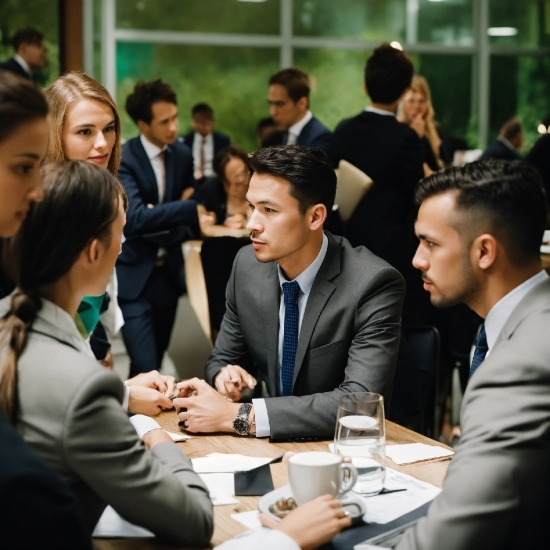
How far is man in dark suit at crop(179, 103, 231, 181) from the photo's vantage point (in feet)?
26.7

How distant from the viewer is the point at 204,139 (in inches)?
324

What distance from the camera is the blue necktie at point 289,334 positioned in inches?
92.5

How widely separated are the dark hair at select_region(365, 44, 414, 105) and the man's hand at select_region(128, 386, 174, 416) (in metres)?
2.32

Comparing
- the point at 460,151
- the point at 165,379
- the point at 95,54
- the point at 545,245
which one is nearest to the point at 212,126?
the point at 95,54

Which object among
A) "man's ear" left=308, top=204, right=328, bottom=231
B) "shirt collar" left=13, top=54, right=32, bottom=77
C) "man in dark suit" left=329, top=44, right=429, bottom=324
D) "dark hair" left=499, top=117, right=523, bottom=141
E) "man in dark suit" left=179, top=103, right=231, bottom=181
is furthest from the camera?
"man in dark suit" left=179, top=103, right=231, bottom=181

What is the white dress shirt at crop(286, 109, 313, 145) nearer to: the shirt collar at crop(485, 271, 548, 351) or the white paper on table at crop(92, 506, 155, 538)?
the shirt collar at crop(485, 271, 548, 351)

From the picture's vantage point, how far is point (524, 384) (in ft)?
→ 4.12

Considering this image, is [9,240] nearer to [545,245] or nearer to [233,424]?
[233,424]

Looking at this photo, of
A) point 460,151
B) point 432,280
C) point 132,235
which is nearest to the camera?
point 432,280

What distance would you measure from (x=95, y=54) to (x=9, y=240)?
23.3ft

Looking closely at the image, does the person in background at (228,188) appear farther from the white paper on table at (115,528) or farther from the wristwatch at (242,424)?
the white paper on table at (115,528)

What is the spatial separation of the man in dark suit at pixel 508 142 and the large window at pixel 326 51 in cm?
134

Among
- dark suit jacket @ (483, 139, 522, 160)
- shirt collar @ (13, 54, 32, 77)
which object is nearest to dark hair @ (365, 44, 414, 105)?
shirt collar @ (13, 54, 32, 77)

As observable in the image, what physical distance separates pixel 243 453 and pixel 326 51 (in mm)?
7775
